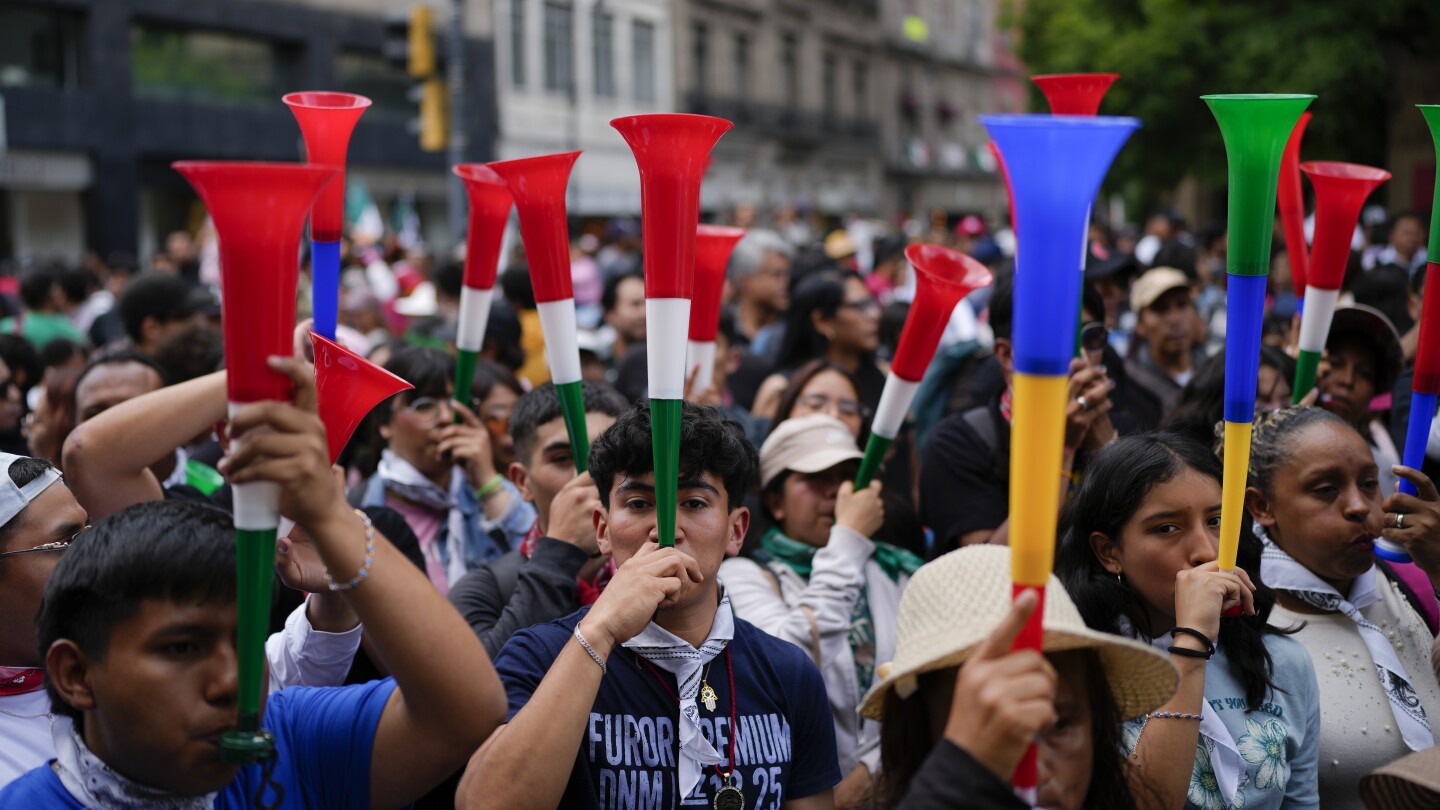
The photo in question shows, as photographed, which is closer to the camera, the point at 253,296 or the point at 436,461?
the point at 253,296

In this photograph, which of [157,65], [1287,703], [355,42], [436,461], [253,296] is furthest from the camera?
[355,42]

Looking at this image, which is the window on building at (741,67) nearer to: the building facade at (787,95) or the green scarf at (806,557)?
the building facade at (787,95)

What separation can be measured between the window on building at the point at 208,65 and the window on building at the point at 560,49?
20.8 ft

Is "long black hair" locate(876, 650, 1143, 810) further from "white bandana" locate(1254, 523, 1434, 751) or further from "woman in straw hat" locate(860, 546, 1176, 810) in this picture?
"white bandana" locate(1254, 523, 1434, 751)

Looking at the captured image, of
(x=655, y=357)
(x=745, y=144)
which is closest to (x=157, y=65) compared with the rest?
(x=745, y=144)

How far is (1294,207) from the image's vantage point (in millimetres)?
3963

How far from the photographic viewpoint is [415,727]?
2.04 meters

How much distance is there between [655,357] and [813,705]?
0.77m

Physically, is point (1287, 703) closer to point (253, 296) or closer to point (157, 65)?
point (253, 296)

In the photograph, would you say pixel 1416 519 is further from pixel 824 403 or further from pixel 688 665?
pixel 824 403

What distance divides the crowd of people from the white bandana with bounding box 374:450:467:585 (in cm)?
1

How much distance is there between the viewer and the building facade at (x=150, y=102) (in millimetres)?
21156

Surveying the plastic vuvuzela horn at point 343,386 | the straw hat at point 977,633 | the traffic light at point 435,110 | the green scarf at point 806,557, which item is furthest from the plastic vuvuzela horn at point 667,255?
the traffic light at point 435,110

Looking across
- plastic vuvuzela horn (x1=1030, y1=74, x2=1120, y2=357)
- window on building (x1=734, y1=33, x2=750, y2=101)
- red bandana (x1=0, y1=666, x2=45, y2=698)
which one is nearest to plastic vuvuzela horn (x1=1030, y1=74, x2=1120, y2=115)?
→ plastic vuvuzela horn (x1=1030, y1=74, x2=1120, y2=357)
